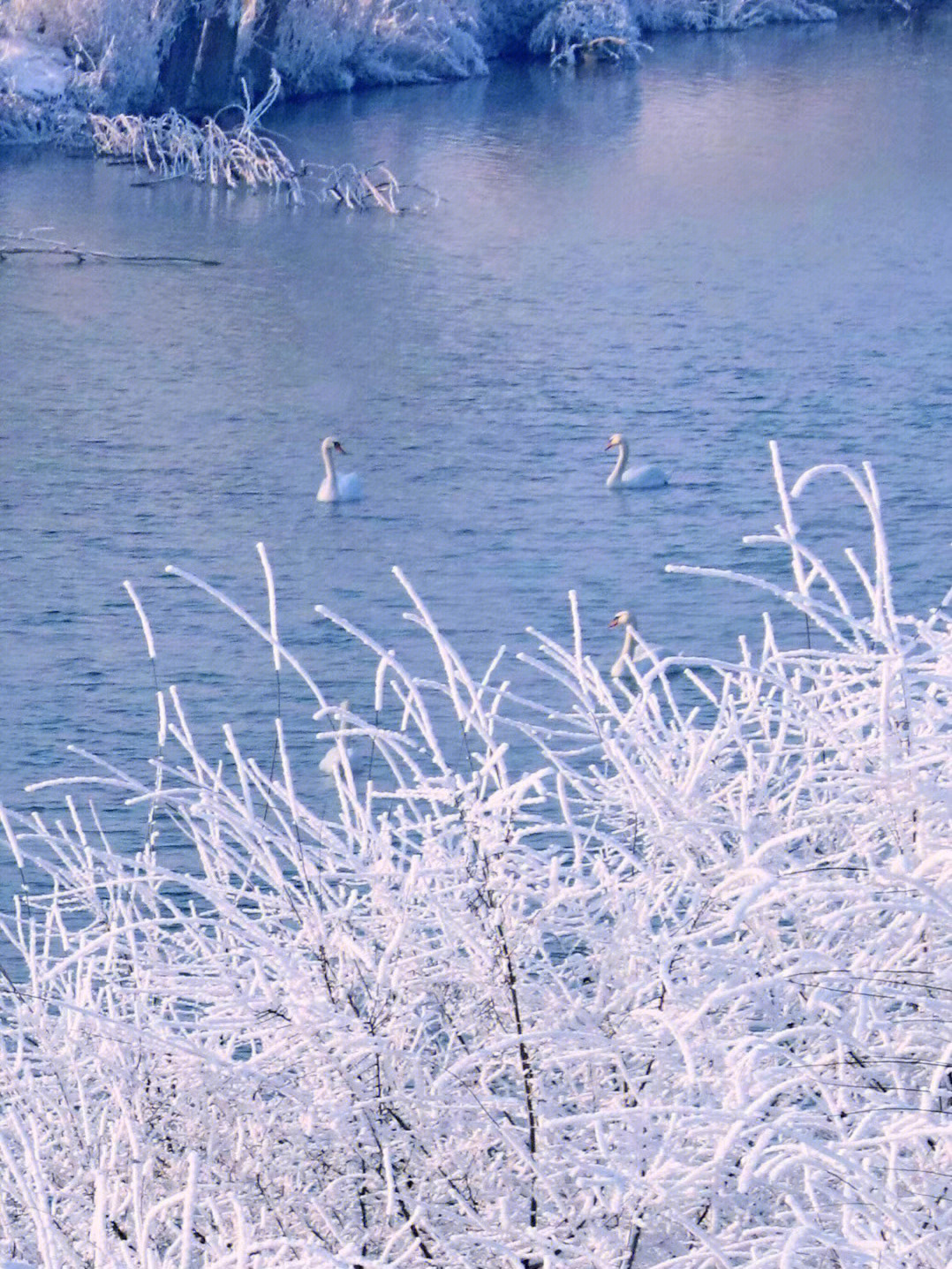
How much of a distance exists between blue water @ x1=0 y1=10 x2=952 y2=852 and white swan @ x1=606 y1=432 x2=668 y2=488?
0.13 meters

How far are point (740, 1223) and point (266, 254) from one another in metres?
24.2

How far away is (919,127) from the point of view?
1357 inches

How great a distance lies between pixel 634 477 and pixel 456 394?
379 cm

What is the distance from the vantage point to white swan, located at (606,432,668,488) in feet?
58.4

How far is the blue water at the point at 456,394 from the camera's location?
1505 centimetres

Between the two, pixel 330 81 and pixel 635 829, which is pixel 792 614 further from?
pixel 330 81

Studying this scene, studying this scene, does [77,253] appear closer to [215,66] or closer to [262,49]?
[215,66]

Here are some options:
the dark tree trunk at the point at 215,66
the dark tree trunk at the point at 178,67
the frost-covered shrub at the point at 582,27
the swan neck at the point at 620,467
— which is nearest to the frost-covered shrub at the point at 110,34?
the dark tree trunk at the point at 178,67

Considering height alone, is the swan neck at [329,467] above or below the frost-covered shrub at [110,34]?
below

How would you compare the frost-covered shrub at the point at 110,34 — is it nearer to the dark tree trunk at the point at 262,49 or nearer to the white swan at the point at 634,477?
the dark tree trunk at the point at 262,49

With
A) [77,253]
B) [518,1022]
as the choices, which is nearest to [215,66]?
[77,253]

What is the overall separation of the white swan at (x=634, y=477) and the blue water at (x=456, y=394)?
0.13 metres

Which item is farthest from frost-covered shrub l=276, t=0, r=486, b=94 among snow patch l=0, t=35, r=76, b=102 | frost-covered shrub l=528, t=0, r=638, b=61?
snow patch l=0, t=35, r=76, b=102

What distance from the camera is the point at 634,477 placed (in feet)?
58.4
